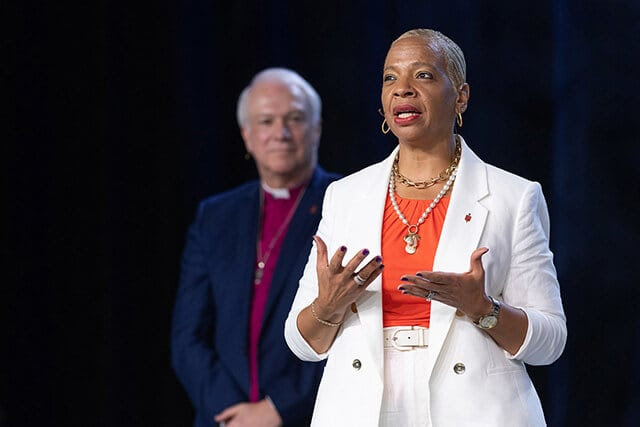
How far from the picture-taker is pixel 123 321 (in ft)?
14.0

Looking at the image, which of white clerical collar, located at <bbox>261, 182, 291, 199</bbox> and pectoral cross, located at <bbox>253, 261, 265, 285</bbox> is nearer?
pectoral cross, located at <bbox>253, 261, 265, 285</bbox>

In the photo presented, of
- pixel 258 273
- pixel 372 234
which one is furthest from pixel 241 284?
pixel 372 234

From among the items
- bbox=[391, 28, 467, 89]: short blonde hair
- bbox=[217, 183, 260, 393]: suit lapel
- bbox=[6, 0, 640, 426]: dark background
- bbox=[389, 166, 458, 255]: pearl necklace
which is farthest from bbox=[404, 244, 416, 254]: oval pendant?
bbox=[6, 0, 640, 426]: dark background

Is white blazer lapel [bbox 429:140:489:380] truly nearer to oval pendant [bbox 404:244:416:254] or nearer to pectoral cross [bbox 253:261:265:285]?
oval pendant [bbox 404:244:416:254]

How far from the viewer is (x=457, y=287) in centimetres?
196

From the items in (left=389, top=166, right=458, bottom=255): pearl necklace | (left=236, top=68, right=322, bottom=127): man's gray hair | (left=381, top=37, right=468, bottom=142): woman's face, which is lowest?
(left=389, top=166, right=458, bottom=255): pearl necklace

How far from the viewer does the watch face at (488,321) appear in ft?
6.66

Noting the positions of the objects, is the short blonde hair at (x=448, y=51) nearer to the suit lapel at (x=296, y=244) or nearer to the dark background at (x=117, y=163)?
the suit lapel at (x=296, y=244)

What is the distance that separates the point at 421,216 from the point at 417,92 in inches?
10.3

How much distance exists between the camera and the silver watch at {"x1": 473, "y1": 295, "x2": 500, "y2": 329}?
203 cm

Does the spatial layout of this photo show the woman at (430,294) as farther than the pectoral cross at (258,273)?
No

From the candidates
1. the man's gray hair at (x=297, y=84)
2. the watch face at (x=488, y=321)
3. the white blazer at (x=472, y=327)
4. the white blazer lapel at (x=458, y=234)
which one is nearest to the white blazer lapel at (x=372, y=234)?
the white blazer at (x=472, y=327)

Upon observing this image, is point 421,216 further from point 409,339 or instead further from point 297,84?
point 297,84

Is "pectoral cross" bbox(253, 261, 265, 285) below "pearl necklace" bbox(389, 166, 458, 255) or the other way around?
below
